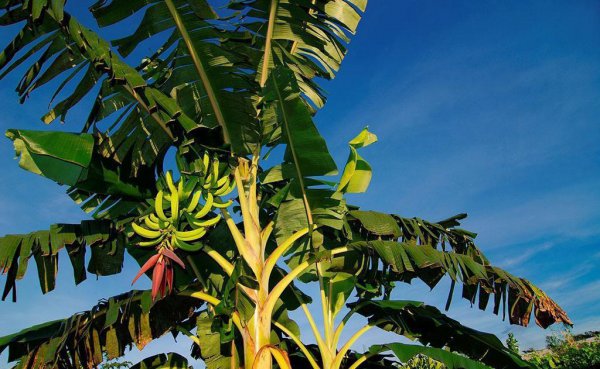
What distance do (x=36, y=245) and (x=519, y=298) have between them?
4466mm

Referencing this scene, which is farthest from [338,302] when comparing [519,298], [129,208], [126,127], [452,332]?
[126,127]

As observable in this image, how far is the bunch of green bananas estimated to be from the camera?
317 centimetres

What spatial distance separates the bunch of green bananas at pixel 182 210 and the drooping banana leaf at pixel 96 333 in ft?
2.99

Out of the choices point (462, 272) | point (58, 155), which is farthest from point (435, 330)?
point (58, 155)

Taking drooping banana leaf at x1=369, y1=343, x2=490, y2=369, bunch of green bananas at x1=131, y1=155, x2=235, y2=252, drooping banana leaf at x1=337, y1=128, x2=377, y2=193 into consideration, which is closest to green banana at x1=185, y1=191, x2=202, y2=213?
bunch of green bananas at x1=131, y1=155, x2=235, y2=252

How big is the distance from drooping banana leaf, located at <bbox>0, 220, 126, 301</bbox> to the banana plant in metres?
0.01

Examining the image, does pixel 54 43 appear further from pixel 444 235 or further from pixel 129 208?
pixel 444 235

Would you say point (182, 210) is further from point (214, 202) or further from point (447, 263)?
point (447, 263)

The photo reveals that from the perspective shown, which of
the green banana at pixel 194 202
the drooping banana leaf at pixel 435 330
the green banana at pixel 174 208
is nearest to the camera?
the green banana at pixel 174 208

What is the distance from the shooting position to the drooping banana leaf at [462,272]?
426cm

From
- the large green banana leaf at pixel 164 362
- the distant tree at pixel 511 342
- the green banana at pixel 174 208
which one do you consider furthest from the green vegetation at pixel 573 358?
the green banana at pixel 174 208

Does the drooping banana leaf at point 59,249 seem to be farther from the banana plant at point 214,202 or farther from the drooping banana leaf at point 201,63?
the drooping banana leaf at point 201,63

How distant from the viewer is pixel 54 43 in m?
3.39

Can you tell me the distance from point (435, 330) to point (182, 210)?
311 cm
